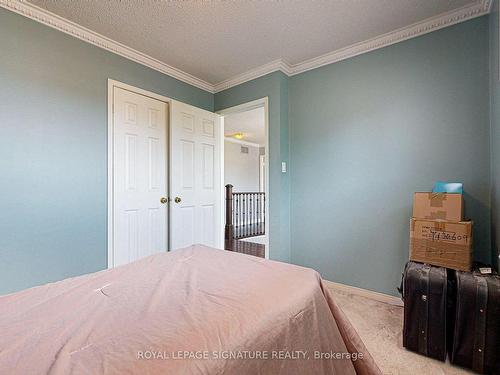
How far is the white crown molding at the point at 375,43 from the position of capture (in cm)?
183

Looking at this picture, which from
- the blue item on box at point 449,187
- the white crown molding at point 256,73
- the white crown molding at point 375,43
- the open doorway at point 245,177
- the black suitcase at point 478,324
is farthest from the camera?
the open doorway at point 245,177

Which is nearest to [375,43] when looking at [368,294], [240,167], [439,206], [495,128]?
[495,128]

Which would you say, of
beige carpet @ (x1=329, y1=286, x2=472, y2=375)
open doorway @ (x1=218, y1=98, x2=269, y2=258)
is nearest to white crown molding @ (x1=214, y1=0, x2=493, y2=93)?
open doorway @ (x1=218, y1=98, x2=269, y2=258)

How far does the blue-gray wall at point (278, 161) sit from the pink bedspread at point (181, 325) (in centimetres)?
146

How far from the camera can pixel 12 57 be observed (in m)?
1.76

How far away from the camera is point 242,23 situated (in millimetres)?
2012

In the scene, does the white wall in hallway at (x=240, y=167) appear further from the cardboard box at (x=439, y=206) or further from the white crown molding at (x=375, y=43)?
the cardboard box at (x=439, y=206)

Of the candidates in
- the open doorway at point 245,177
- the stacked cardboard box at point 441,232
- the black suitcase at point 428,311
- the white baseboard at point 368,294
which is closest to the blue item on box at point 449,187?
the stacked cardboard box at point 441,232

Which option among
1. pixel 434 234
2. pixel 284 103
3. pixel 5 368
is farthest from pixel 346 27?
pixel 5 368

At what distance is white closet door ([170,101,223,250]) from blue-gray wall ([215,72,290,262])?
0.83 meters

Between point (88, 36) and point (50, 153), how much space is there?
3.73ft

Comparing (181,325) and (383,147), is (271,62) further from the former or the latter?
(181,325)

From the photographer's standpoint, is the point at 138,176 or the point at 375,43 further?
the point at 138,176

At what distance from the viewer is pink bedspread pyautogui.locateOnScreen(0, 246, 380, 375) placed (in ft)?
1.87
